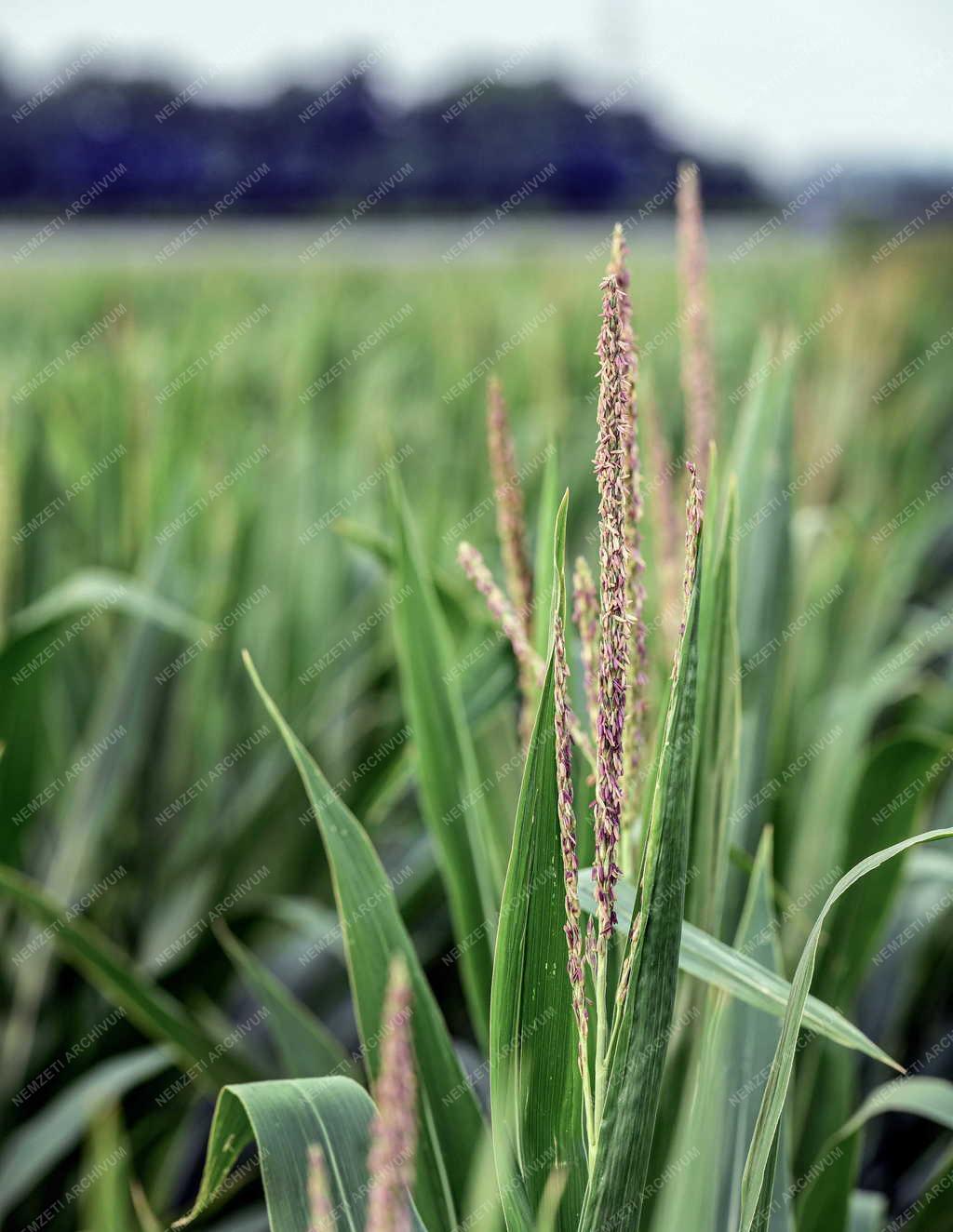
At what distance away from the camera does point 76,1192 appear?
104cm

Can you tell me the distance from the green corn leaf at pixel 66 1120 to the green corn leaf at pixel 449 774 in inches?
14.1

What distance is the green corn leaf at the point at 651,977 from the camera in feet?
1.34

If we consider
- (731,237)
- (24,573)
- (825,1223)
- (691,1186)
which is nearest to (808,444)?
(24,573)

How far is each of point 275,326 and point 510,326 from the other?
2.41ft

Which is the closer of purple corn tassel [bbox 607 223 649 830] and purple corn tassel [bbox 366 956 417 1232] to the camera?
purple corn tassel [bbox 366 956 417 1232]

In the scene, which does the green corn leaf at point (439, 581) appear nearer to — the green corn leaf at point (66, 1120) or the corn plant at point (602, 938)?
the corn plant at point (602, 938)

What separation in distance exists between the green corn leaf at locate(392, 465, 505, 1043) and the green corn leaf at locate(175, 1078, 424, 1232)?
0.57ft

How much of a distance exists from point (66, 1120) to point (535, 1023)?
66 cm

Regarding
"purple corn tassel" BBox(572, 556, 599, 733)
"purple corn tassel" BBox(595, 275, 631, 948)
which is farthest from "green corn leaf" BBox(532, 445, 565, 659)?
"purple corn tassel" BBox(595, 275, 631, 948)

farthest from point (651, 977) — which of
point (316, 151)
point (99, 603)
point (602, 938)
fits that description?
point (316, 151)

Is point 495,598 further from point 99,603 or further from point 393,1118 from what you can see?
point 99,603

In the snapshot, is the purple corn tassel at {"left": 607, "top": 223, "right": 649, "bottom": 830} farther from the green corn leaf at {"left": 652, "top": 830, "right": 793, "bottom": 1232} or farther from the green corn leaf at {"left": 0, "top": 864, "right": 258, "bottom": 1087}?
the green corn leaf at {"left": 0, "top": 864, "right": 258, "bottom": 1087}

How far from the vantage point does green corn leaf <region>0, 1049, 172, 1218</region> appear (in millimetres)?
903

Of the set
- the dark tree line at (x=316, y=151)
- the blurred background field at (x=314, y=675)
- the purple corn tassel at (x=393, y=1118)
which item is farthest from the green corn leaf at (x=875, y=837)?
the dark tree line at (x=316, y=151)
